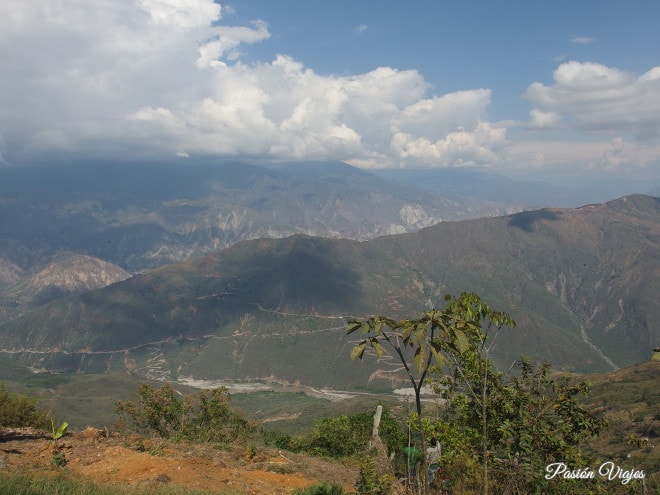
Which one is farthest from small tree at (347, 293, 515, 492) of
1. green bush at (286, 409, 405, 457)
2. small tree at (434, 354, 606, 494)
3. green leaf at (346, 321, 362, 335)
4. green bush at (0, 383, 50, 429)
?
green bush at (286, 409, 405, 457)

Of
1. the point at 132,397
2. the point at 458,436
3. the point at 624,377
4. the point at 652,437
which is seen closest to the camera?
the point at 458,436

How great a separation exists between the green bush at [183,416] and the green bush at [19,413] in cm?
505

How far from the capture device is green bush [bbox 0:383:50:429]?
22453 millimetres

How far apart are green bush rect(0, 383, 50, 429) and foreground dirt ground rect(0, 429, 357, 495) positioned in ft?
23.0

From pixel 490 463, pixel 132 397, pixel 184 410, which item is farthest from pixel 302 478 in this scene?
pixel 132 397

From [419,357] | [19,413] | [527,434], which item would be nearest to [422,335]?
[419,357]

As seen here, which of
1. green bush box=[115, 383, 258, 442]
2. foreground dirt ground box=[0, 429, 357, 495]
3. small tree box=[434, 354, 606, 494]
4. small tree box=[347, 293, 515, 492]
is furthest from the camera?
green bush box=[115, 383, 258, 442]

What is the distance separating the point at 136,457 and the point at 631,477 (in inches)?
571

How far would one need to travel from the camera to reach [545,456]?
996 cm

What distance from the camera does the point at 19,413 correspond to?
2314cm

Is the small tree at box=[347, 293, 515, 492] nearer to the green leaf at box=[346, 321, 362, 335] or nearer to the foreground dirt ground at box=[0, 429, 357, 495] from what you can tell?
the green leaf at box=[346, 321, 362, 335]

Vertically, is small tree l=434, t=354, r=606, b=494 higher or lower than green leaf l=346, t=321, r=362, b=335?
lower

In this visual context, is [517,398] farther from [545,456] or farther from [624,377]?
[624,377]

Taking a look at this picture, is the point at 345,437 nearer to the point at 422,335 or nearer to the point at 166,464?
the point at 166,464
